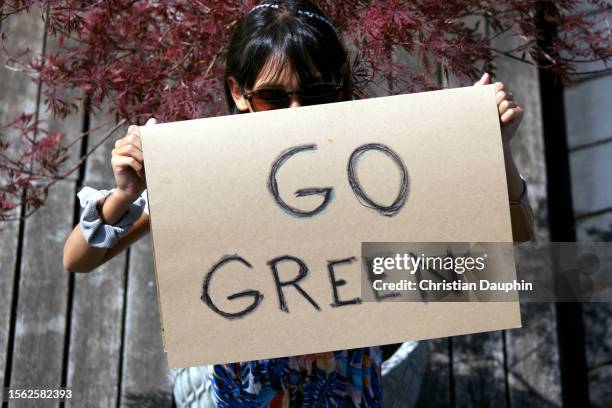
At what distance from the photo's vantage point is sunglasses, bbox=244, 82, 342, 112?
1340 mm

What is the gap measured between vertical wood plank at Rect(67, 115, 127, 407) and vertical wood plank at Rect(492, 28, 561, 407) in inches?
46.9

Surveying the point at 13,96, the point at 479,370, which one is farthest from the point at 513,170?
the point at 13,96

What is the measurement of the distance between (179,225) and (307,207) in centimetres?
20

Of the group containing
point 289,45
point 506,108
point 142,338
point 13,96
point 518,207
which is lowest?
point 142,338

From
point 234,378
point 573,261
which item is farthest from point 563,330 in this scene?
point 234,378

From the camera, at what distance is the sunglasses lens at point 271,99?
4.40 ft

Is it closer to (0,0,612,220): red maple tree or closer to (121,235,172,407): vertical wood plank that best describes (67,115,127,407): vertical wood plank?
(121,235,172,407): vertical wood plank

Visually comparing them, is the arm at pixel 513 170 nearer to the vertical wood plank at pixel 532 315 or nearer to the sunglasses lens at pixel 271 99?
the sunglasses lens at pixel 271 99

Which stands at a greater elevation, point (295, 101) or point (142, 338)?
point (295, 101)

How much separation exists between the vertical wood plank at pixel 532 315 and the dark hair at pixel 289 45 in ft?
4.13

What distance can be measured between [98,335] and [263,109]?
4.11 ft

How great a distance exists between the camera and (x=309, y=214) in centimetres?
Answer: 121

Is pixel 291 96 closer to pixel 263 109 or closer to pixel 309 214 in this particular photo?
pixel 263 109

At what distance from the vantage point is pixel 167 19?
178cm
